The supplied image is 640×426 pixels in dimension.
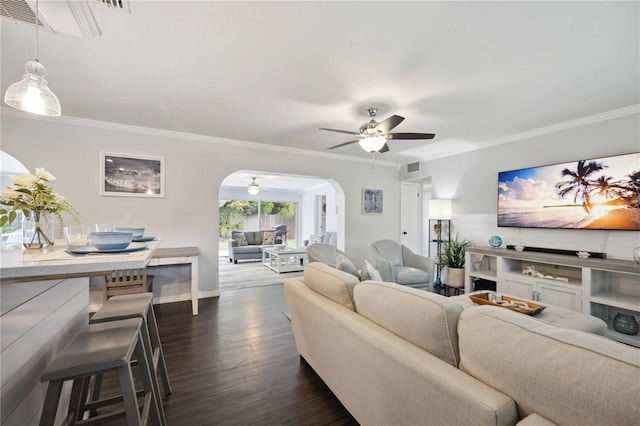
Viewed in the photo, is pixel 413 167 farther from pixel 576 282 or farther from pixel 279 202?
pixel 279 202

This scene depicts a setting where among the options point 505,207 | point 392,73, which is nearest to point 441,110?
point 392,73

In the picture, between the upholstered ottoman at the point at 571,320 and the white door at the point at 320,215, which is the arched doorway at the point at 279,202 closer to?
the white door at the point at 320,215

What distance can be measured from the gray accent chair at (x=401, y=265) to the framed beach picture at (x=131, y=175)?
11.0 ft

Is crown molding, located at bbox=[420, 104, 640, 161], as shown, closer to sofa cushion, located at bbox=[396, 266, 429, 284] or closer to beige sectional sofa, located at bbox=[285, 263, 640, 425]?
sofa cushion, located at bbox=[396, 266, 429, 284]

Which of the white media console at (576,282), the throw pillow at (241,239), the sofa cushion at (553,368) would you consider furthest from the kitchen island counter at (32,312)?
the throw pillow at (241,239)

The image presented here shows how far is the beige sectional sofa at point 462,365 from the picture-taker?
2.27ft

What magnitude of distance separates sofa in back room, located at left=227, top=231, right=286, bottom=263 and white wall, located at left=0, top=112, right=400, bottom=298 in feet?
10.6

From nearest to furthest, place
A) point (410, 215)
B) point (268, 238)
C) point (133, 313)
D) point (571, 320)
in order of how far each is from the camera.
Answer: point (133, 313), point (571, 320), point (410, 215), point (268, 238)

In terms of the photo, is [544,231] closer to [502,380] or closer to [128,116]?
[502,380]

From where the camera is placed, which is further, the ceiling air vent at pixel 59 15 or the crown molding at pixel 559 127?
the crown molding at pixel 559 127

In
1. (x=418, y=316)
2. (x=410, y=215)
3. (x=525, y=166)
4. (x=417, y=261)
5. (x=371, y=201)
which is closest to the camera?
(x=418, y=316)

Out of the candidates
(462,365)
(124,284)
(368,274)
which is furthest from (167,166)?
(462,365)

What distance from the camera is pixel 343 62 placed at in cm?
216

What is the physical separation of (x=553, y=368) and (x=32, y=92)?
99.5 inches
